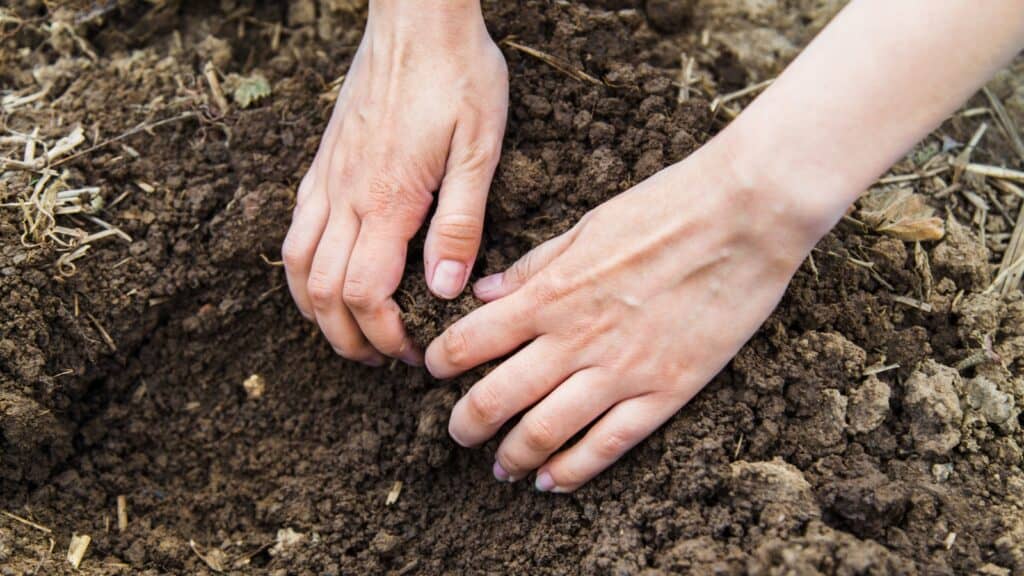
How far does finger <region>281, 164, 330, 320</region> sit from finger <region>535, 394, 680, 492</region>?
0.81 m

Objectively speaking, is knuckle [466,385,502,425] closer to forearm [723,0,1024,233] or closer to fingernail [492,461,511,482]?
fingernail [492,461,511,482]

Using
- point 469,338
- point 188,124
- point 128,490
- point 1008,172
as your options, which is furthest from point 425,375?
point 1008,172

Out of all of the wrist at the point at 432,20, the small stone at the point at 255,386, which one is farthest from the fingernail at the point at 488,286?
the small stone at the point at 255,386

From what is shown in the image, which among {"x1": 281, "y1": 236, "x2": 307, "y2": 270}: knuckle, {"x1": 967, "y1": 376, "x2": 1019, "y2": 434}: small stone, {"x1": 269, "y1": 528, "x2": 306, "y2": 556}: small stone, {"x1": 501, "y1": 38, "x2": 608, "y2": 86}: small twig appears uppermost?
{"x1": 501, "y1": 38, "x2": 608, "y2": 86}: small twig

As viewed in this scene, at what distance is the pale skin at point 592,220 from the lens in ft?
5.62

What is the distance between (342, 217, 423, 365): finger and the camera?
7.06 ft

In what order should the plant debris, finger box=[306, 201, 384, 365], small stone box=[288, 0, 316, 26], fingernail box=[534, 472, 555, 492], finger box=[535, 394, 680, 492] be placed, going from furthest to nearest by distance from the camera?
small stone box=[288, 0, 316, 26], the plant debris, finger box=[306, 201, 384, 365], fingernail box=[534, 472, 555, 492], finger box=[535, 394, 680, 492]

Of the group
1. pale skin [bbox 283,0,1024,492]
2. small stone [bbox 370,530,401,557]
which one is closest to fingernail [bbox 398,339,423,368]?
pale skin [bbox 283,0,1024,492]

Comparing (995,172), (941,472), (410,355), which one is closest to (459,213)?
(410,355)

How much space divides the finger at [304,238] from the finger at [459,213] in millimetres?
292

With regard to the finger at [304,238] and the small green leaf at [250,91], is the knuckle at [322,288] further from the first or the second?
the small green leaf at [250,91]

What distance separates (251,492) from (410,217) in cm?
89

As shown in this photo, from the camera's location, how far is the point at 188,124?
8.51ft

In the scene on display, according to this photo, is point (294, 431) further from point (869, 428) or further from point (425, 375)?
point (869, 428)
